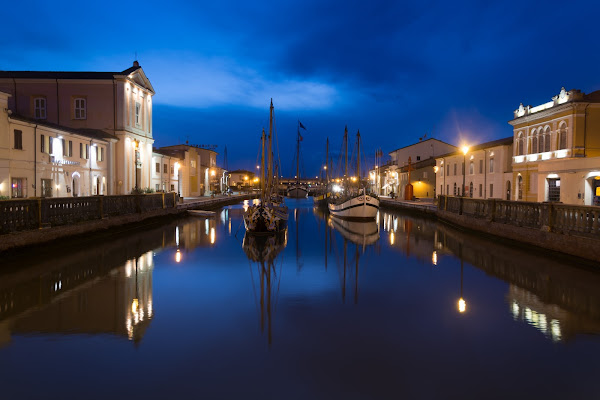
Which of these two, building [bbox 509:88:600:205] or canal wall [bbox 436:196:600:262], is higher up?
building [bbox 509:88:600:205]

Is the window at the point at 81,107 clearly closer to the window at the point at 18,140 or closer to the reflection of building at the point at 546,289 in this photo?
the window at the point at 18,140

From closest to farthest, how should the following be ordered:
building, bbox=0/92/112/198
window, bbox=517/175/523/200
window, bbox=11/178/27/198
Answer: building, bbox=0/92/112/198
window, bbox=11/178/27/198
window, bbox=517/175/523/200

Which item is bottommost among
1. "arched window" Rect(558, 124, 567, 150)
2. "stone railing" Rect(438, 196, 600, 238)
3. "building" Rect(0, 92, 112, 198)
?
"stone railing" Rect(438, 196, 600, 238)

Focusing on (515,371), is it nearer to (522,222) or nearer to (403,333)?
(403,333)

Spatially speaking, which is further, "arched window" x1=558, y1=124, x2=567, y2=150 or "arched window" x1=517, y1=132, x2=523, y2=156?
"arched window" x1=517, y1=132, x2=523, y2=156

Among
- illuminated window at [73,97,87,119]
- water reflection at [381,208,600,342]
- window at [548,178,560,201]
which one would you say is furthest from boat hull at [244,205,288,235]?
illuminated window at [73,97,87,119]

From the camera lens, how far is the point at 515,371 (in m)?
6.73

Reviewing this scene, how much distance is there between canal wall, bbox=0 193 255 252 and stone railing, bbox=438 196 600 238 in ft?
63.6

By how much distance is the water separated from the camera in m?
6.29

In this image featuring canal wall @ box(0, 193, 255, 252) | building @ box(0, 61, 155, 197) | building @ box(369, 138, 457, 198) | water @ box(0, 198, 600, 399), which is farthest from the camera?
building @ box(369, 138, 457, 198)

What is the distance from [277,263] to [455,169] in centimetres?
4361

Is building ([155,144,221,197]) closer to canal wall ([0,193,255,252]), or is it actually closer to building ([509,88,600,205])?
canal wall ([0,193,255,252])

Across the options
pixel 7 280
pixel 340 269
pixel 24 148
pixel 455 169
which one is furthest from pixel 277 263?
pixel 455 169

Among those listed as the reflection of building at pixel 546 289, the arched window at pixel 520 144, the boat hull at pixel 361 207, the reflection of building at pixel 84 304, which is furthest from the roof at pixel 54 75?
the arched window at pixel 520 144
